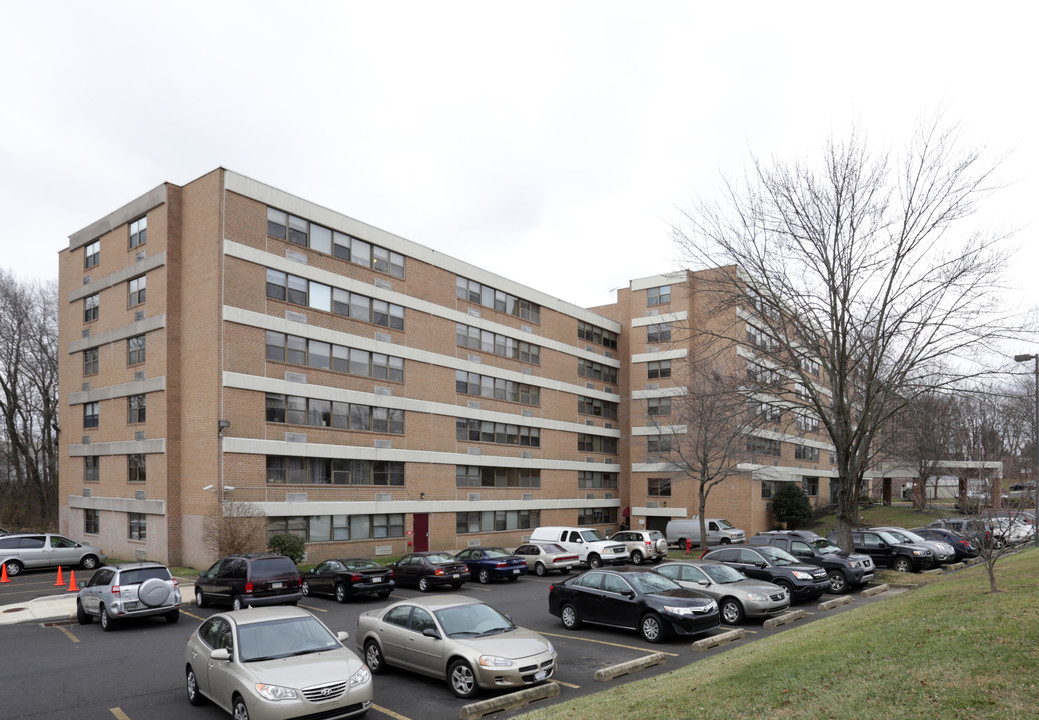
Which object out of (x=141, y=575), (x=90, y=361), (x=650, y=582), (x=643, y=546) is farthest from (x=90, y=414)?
(x=650, y=582)

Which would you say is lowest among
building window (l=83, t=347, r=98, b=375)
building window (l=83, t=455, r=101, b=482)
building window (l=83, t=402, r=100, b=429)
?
building window (l=83, t=455, r=101, b=482)

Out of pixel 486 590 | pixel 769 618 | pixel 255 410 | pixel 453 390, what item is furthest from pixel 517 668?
pixel 453 390

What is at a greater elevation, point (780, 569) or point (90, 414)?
point (90, 414)

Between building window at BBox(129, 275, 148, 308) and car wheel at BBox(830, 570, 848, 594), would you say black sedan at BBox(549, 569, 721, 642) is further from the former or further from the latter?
building window at BBox(129, 275, 148, 308)

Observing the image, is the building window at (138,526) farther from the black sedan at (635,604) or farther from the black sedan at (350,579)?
the black sedan at (635,604)

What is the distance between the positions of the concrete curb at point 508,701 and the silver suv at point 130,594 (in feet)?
35.7

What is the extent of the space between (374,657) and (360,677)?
3474 millimetres

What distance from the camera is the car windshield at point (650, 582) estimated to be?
630 inches

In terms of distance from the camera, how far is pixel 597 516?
51625 millimetres

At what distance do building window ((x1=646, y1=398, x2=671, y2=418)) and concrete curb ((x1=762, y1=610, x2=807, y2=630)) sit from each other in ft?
108

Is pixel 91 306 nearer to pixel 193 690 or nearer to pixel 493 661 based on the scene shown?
pixel 193 690

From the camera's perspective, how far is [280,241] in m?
31.7

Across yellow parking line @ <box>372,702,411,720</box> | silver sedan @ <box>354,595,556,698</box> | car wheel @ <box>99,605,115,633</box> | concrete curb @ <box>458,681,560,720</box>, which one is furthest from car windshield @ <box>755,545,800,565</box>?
car wheel @ <box>99,605,115,633</box>

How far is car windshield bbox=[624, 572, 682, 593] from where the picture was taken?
52.5ft
